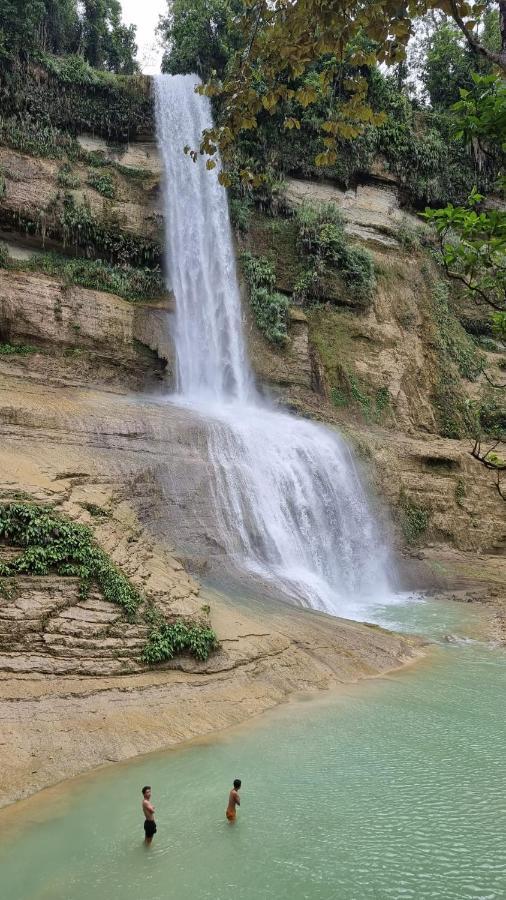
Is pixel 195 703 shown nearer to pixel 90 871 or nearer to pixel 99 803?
pixel 99 803

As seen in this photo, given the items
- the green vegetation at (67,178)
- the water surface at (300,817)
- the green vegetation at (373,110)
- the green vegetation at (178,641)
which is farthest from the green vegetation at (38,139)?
the water surface at (300,817)

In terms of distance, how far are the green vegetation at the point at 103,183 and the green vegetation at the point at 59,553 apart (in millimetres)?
16409

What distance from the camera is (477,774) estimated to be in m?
7.19

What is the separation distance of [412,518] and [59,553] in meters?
13.4

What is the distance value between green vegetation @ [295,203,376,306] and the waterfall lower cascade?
10.5 feet

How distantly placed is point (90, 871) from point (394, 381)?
21.5 meters

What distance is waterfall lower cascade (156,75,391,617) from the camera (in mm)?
15461

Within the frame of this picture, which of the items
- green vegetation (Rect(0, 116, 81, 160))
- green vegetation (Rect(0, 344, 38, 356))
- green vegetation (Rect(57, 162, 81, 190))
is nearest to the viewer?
green vegetation (Rect(0, 344, 38, 356))

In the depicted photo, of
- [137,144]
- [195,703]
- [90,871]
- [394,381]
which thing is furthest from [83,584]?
[137,144]

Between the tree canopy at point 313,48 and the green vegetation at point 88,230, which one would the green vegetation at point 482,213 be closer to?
the tree canopy at point 313,48

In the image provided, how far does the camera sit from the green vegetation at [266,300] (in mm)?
23969

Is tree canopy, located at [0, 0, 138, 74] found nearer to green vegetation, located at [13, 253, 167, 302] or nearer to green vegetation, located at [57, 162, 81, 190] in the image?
green vegetation, located at [57, 162, 81, 190]

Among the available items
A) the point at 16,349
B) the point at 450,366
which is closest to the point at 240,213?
the point at 450,366

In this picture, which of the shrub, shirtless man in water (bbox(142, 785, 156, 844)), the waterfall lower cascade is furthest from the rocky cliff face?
shirtless man in water (bbox(142, 785, 156, 844))
